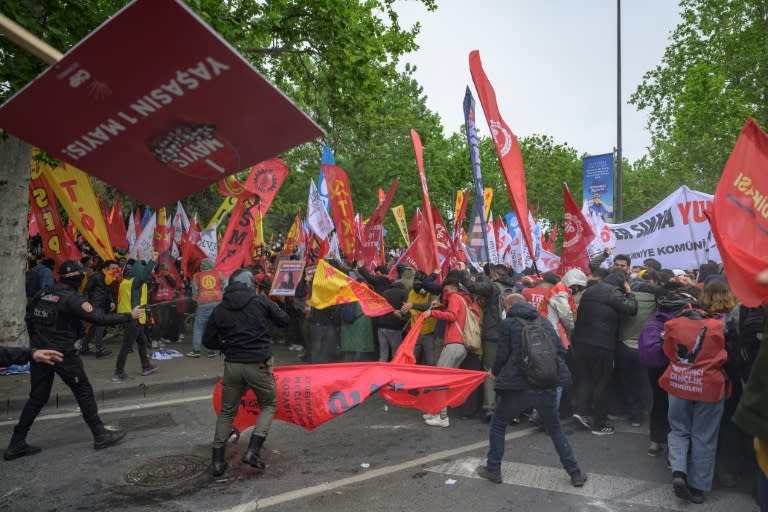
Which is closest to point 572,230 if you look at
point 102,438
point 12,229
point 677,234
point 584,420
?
point 677,234

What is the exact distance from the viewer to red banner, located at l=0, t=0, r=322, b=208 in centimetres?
248

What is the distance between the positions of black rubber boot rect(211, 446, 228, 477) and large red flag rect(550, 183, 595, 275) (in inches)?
195

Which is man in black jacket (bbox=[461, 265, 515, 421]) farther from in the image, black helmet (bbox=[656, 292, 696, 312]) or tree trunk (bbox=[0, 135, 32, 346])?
tree trunk (bbox=[0, 135, 32, 346])

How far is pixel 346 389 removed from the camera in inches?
214

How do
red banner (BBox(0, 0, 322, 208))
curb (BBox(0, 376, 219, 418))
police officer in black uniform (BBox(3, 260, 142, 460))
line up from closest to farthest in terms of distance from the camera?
A: red banner (BBox(0, 0, 322, 208)) → police officer in black uniform (BBox(3, 260, 142, 460)) → curb (BBox(0, 376, 219, 418))

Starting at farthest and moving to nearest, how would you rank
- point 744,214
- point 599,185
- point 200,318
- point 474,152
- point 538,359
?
1. point 599,185
2. point 200,318
3. point 474,152
4. point 538,359
5. point 744,214

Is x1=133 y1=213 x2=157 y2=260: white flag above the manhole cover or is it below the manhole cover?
above

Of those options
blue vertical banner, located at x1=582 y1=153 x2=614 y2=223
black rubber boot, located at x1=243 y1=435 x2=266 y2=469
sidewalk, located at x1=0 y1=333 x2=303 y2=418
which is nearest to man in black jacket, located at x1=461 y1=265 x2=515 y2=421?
black rubber boot, located at x1=243 y1=435 x2=266 y2=469

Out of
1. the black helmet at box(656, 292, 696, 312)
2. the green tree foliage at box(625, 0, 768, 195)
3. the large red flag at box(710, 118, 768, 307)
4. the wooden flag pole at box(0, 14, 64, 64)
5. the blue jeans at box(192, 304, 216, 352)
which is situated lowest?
the blue jeans at box(192, 304, 216, 352)

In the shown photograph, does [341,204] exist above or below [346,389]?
above

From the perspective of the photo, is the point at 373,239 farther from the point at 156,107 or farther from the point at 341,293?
the point at 156,107

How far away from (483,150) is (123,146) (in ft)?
135

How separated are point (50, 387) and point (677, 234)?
817 cm

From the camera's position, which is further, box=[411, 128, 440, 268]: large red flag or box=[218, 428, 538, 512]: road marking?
box=[411, 128, 440, 268]: large red flag
